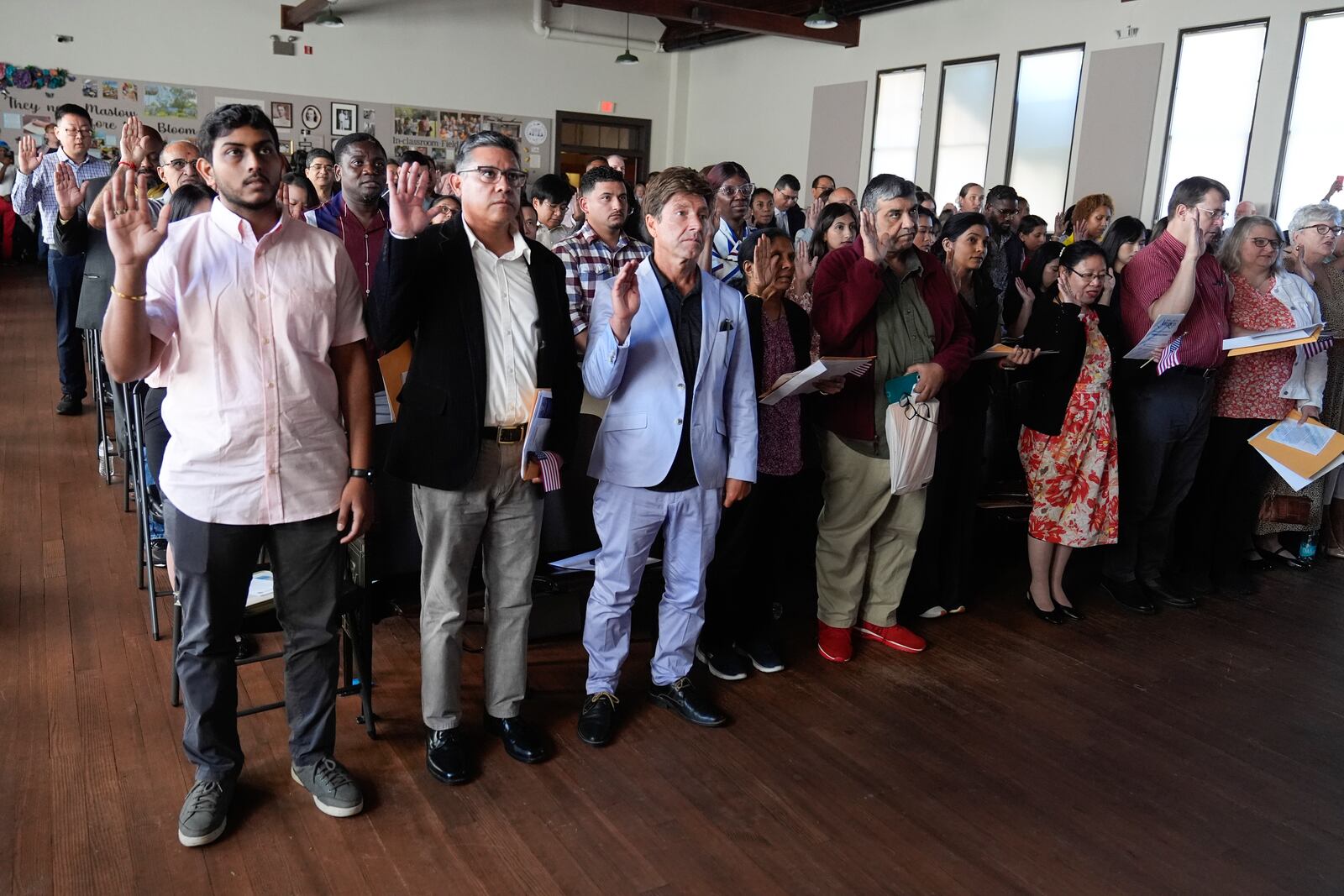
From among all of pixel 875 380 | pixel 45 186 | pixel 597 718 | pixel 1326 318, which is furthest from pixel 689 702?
pixel 45 186

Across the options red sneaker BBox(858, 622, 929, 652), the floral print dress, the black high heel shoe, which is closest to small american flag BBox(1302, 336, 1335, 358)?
the floral print dress

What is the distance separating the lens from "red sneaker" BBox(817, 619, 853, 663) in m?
3.35

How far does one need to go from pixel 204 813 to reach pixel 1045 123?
32.9ft

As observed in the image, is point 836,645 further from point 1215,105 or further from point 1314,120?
point 1215,105

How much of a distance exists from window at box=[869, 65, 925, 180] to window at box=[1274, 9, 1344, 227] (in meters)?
4.10

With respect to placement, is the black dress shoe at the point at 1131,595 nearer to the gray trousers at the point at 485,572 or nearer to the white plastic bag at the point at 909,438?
the white plastic bag at the point at 909,438

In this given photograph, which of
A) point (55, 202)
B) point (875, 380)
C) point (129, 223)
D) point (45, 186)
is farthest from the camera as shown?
point (45, 186)

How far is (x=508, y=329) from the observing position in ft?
7.71

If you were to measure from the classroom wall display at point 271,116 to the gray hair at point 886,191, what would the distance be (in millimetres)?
10189

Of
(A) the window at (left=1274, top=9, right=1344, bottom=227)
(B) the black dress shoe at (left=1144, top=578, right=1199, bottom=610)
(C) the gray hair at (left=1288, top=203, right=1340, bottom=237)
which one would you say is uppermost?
(A) the window at (left=1274, top=9, right=1344, bottom=227)

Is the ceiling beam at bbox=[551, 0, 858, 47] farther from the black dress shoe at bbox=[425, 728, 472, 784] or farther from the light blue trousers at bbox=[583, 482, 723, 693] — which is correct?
the black dress shoe at bbox=[425, 728, 472, 784]

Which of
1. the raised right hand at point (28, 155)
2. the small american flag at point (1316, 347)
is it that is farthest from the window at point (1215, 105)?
the raised right hand at point (28, 155)

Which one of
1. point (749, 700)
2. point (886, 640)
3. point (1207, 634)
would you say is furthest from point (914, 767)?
point (1207, 634)

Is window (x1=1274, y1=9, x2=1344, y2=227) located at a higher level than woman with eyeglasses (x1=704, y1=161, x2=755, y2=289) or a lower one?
higher
